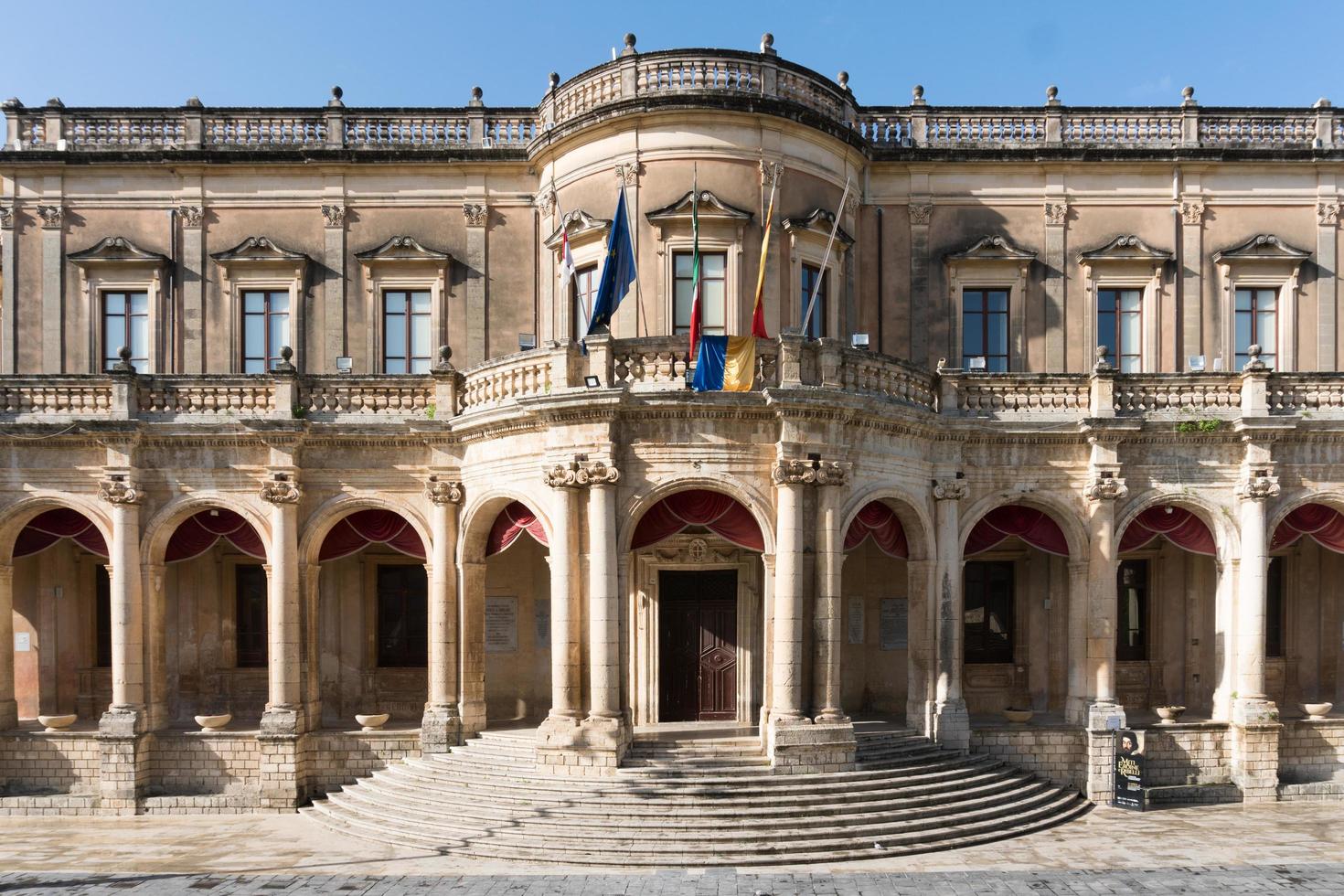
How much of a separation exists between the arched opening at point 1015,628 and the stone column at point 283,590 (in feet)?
48.5

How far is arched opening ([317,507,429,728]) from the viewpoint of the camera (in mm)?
22641

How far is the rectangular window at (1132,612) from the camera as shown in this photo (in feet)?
76.7

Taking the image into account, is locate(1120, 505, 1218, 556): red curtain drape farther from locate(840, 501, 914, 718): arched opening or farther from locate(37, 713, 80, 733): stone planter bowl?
locate(37, 713, 80, 733): stone planter bowl

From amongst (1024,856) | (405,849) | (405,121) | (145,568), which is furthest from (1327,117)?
(145,568)

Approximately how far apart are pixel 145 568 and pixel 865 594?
51.6ft

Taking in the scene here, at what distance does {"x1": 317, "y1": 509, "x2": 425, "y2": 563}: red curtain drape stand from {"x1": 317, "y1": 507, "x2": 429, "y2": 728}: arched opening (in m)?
1.05

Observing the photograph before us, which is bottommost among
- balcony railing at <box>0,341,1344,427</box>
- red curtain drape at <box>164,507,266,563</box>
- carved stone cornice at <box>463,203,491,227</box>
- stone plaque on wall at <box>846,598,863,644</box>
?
stone plaque on wall at <box>846,598,863,644</box>

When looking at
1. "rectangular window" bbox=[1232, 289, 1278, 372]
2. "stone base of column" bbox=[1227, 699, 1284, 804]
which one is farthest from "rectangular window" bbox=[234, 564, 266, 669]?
"rectangular window" bbox=[1232, 289, 1278, 372]

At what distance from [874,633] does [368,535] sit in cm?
1166

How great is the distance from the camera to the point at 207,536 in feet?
69.4

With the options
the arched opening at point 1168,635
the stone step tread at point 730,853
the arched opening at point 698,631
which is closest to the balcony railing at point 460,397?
the arched opening at point 1168,635

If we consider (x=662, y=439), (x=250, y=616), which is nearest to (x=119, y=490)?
(x=250, y=616)

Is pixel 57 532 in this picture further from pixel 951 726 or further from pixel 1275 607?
pixel 1275 607

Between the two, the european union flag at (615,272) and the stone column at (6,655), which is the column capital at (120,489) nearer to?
the stone column at (6,655)
